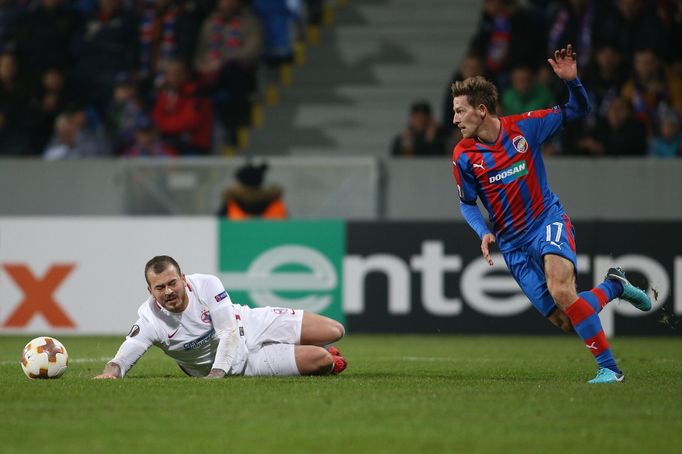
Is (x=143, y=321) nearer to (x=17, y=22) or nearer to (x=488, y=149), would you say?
(x=488, y=149)

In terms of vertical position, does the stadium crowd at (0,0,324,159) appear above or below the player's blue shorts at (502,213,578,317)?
above

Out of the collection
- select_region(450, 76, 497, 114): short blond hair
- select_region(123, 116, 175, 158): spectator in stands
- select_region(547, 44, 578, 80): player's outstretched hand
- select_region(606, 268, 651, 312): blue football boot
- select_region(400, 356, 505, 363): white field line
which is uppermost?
select_region(547, 44, 578, 80): player's outstretched hand

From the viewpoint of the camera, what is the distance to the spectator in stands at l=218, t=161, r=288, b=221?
16.1 metres

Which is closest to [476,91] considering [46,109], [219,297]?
[219,297]

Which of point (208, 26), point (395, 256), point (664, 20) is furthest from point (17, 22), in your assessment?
point (664, 20)

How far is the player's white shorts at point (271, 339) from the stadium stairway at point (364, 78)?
30.6ft

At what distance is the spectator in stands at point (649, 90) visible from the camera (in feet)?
54.6

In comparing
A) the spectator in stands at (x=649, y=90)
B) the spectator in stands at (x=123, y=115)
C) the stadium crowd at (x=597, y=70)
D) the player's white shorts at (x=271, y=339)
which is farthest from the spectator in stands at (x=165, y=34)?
the player's white shorts at (x=271, y=339)

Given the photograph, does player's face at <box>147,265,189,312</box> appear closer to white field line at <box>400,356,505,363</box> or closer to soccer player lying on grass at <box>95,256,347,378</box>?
→ soccer player lying on grass at <box>95,256,347,378</box>

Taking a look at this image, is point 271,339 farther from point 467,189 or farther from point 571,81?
point 571,81

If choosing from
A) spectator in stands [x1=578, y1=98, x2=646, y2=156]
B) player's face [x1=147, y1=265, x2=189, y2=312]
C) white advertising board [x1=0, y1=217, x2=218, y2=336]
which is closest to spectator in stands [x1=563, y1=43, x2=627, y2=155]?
spectator in stands [x1=578, y1=98, x2=646, y2=156]

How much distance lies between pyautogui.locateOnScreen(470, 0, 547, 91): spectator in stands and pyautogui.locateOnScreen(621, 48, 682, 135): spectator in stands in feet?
5.05

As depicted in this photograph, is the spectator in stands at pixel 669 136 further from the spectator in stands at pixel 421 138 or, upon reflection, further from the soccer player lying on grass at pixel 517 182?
the soccer player lying on grass at pixel 517 182

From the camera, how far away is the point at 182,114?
60.2ft
